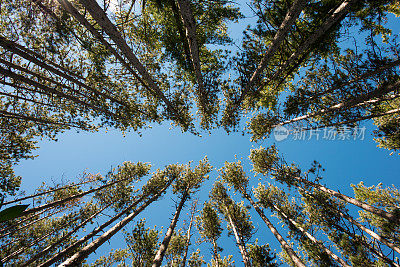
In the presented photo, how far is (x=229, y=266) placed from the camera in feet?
36.4

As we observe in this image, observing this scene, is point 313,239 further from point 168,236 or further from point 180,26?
point 180,26

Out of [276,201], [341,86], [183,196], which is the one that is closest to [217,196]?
[183,196]

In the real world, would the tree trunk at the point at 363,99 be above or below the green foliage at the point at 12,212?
above

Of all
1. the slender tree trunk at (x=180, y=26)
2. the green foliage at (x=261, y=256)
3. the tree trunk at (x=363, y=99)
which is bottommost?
the green foliage at (x=261, y=256)

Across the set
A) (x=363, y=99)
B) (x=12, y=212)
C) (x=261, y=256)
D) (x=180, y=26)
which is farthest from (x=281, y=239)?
(x=180, y=26)

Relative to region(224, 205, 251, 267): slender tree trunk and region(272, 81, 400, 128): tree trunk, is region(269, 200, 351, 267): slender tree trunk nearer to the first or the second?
region(224, 205, 251, 267): slender tree trunk

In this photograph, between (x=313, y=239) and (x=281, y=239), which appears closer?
(x=281, y=239)

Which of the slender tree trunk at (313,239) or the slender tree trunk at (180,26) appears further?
the slender tree trunk at (313,239)

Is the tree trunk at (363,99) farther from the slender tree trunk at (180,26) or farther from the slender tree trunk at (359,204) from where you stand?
the slender tree trunk at (180,26)

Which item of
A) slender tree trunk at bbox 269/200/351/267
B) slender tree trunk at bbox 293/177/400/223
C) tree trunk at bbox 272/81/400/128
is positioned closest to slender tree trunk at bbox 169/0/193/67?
tree trunk at bbox 272/81/400/128

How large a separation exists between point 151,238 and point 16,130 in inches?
364

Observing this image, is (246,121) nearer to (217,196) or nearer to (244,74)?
(244,74)

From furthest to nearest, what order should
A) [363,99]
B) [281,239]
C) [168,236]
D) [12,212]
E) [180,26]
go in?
1. [281,239]
2. [168,236]
3. [180,26]
4. [363,99]
5. [12,212]

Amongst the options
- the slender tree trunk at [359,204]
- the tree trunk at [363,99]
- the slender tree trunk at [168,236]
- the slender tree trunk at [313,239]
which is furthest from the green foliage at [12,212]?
the slender tree trunk at [313,239]
